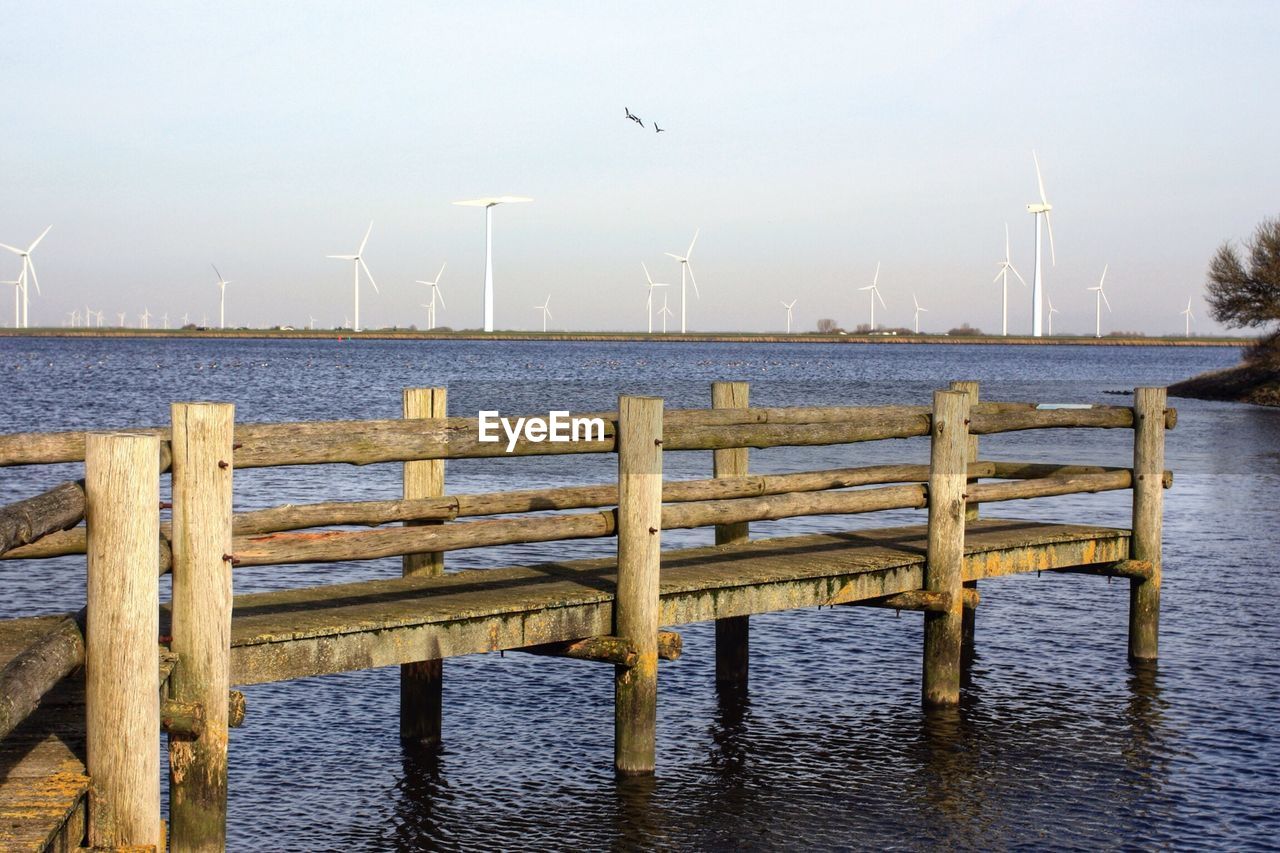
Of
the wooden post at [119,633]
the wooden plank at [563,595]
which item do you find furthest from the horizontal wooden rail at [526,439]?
the wooden plank at [563,595]

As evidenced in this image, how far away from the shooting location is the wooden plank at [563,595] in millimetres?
8352

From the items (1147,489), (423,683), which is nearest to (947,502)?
(1147,489)

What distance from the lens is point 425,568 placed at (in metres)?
11.0

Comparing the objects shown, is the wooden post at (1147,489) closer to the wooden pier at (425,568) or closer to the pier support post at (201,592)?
the wooden pier at (425,568)

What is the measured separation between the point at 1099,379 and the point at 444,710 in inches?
4298

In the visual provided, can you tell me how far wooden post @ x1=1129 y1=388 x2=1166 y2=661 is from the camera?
555 inches

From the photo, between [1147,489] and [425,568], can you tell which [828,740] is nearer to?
[425,568]

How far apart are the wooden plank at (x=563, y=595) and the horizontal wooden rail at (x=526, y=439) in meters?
0.92

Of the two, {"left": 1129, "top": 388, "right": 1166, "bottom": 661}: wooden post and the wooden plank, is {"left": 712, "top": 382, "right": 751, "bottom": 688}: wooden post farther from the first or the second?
{"left": 1129, "top": 388, "right": 1166, "bottom": 661}: wooden post

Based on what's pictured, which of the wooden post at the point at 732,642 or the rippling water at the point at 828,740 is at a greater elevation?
the wooden post at the point at 732,642

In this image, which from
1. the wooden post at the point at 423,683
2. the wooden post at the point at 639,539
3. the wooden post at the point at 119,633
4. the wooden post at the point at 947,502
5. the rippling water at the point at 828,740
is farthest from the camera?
the wooden post at the point at 947,502

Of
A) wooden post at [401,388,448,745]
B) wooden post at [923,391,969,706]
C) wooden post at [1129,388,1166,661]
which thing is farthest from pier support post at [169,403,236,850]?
wooden post at [1129,388,1166,661]

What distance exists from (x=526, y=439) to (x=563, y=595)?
3.53 feet

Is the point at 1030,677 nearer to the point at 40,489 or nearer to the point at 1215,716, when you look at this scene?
the point at 1215,716
